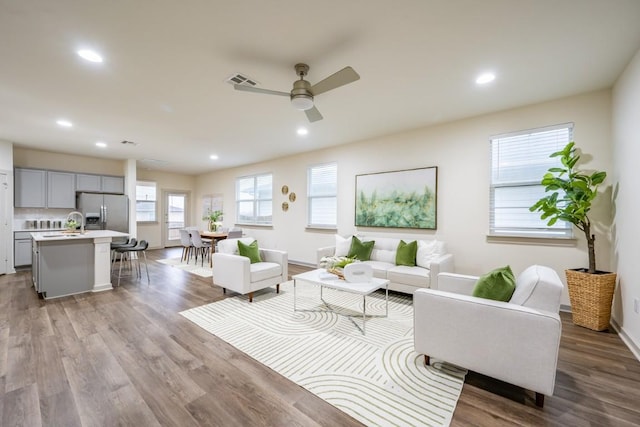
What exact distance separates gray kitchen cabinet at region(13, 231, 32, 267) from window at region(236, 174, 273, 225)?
4523mm

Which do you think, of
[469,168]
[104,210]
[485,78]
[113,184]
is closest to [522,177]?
[469,168]

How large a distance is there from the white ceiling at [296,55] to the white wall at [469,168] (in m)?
0.26

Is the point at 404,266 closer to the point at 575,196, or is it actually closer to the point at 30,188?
the point at 575,196

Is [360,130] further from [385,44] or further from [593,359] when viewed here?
[593,359]

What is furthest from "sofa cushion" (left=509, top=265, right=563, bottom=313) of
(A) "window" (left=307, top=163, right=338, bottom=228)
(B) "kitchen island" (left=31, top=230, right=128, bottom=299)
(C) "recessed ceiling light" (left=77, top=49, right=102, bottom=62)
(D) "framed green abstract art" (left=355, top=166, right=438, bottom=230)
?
(B) "kitchen island" (left=31, top=230, right=128, bottom=299)

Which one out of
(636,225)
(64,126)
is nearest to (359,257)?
(636,225)

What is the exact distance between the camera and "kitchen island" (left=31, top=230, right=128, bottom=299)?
12.4 ft

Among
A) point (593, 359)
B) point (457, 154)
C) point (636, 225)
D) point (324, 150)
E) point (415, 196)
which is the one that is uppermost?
point (324, 150)

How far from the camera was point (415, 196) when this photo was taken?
454 cm

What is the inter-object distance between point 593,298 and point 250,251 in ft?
13.8

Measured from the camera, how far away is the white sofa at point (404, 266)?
3.59m

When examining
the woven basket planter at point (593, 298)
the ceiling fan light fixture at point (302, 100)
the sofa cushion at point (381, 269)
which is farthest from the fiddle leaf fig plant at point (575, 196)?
the ceiling fan light fixture at point (302, 100)

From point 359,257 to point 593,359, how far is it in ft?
9.31

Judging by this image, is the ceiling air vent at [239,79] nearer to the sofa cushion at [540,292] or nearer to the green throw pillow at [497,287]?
the green throw pillow at [497,287]
